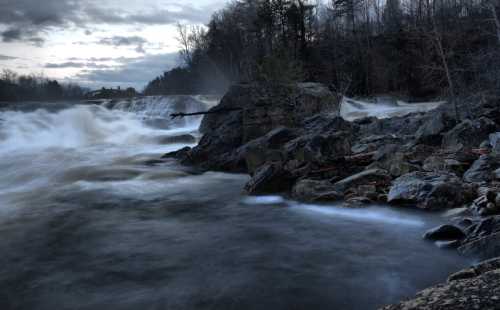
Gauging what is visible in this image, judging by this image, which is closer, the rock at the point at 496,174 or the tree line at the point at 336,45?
the rock at the point at 496,174

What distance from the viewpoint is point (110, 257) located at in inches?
298

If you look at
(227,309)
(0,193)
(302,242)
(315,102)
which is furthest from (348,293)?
(315,102)

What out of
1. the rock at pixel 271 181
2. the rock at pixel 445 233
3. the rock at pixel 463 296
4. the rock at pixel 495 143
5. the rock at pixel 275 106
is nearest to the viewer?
the rock at pixel 463 296

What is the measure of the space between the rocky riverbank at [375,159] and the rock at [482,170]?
2 cm

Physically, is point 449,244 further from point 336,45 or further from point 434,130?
point 336,45

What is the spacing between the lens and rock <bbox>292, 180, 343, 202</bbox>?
400 inches

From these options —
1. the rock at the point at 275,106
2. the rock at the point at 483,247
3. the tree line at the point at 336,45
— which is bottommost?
the rock at the point at 483,247

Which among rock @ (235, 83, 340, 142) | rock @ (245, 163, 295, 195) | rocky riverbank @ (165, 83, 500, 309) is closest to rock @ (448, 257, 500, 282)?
rocky riverbank @ (165, 83, 500, 309)

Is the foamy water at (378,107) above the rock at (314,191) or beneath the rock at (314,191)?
above

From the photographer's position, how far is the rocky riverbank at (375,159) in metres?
7.82

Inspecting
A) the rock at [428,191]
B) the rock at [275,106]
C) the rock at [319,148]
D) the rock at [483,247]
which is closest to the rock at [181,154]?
the rock at [275,106]

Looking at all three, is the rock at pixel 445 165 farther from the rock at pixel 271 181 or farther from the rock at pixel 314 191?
the rock at pixel 271 181

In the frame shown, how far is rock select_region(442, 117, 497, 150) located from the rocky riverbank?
3cm

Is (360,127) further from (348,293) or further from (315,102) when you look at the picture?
(348,293)
